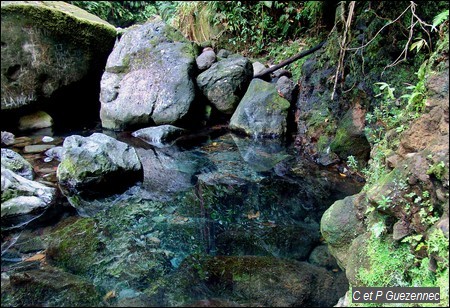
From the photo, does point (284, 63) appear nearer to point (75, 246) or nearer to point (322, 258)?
point (322, 258)

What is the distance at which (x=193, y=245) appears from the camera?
378 cm

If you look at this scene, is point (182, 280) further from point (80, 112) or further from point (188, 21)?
point (188, 21)

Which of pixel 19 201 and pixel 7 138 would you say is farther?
pixel 7 138

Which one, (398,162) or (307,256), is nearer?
(398,162)

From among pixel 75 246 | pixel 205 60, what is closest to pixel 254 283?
pixel 75 246

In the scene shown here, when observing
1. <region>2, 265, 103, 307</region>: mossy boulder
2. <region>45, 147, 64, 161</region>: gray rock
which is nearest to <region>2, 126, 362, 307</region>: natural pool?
<region>2, 265, 103, 307</region>: mossy boulder

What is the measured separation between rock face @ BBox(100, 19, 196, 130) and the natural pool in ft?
8.58

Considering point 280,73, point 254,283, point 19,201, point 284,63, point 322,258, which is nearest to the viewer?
point 254,283

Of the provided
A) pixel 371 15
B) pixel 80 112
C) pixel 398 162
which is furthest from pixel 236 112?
pixel 398 162

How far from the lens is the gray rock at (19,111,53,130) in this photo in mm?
8391

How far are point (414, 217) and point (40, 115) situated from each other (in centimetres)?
882

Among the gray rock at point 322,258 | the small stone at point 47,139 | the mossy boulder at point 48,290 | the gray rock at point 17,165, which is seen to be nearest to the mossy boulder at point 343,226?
the gray rock at point 322,258

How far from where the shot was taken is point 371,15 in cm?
537

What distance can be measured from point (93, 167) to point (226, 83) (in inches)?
171
